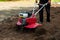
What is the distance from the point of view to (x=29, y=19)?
7.52 meters

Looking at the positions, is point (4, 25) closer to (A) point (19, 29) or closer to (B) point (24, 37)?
(A) point (19, 29)

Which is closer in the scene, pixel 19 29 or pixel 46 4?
pixel 19 29

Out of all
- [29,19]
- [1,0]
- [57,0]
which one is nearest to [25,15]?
[29,19]

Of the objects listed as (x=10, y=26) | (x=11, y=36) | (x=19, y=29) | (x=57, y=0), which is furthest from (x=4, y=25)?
(x=57, y=0)

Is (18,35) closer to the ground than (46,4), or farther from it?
closer to the ground

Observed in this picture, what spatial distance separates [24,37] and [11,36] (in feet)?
1.42

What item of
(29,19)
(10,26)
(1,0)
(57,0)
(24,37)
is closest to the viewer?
(24,37)

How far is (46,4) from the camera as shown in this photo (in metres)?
8.67

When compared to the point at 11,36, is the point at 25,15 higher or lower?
higher

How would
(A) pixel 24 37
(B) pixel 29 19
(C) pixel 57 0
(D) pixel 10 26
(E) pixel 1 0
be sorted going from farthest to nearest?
(E) pixel 1 0, (C) pixel 57 0, (D) pixel 10 26, (B) pixel 29 19, (A) pixel 24 37

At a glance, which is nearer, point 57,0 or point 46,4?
point 46,4

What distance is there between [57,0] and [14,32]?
1220 cm

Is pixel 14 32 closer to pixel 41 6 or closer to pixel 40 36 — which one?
pixel 40 36

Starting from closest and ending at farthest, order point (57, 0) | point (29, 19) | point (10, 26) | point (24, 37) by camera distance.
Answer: point (24, 37) → point (29, 19) → point (10, 26) → point (57, 0)
